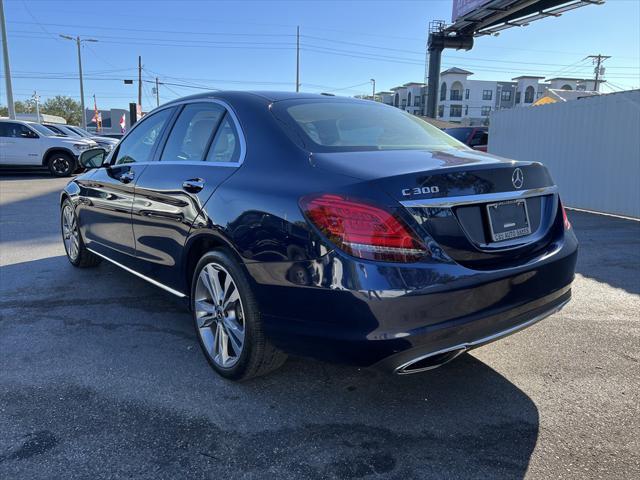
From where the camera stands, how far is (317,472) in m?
2.13

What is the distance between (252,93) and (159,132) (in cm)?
101

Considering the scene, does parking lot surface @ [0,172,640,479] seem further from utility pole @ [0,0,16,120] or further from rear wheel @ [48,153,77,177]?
utility pole @ [0,0,16,120]

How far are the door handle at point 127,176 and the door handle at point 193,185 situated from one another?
92 centimetres

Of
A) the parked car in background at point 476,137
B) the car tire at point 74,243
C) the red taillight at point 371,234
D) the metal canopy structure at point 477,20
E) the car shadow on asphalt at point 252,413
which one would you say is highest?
the metal canopy structure at point 477,20

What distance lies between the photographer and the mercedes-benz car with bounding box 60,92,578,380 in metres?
2.13

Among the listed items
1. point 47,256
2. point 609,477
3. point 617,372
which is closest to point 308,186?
point 609,477

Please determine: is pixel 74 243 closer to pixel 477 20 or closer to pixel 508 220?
pixel 508 220

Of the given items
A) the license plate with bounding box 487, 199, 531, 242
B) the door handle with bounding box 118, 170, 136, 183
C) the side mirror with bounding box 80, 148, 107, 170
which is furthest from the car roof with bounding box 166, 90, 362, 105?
the side mirror with bounding box 80, 148, 107, 170

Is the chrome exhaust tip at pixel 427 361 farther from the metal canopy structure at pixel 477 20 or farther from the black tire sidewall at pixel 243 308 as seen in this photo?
the metal canopy structure at pixel 477 20

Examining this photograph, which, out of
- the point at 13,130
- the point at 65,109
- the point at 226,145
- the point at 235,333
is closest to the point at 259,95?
the point at 226,145

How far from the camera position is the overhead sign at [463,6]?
90.9ft

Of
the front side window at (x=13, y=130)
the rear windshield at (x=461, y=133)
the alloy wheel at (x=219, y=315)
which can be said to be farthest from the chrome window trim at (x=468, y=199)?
the front side window at (x=13, y=130)

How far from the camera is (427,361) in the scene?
2203 mm

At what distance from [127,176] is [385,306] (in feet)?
8.61
